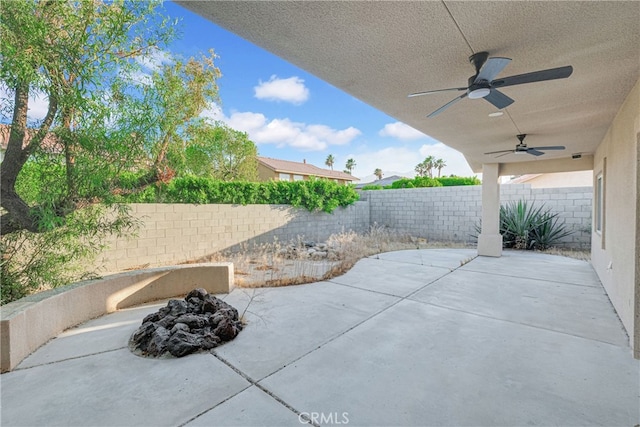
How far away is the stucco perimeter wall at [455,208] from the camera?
7738 millimetres

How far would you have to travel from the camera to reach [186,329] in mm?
2734

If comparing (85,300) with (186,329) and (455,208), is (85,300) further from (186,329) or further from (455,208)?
(455,208)

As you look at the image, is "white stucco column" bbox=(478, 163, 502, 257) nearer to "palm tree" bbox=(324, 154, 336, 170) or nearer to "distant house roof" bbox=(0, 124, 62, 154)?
"distant house roof" bbox=(0, 124, 62, 154)

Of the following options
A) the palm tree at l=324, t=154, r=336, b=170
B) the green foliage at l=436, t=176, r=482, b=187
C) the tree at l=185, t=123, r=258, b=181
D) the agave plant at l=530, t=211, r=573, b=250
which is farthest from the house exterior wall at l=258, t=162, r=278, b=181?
the agave plant at l=530, t=211, r=573, b=250

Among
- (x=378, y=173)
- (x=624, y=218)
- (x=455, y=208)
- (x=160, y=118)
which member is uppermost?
(x=378, y=173)

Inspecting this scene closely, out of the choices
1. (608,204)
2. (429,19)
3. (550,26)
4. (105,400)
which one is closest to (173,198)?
(105,400)

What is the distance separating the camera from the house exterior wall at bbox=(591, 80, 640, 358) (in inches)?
101

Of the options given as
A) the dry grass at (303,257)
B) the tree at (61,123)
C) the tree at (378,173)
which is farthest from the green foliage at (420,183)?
the tree at (378,173)

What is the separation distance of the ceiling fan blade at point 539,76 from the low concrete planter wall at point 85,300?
13.2 feet

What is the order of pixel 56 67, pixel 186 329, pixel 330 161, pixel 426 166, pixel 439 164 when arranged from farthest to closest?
pixel 330 161, pixel 426 166, pixel 439 164, pixel 186 329, pixel 56 67

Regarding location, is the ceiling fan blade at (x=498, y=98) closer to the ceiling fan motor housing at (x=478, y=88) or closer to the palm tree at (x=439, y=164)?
the ceiling fan motor housing at (x=478, y=88)

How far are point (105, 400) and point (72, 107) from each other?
8.11 feet

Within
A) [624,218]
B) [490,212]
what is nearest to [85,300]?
[624,218]

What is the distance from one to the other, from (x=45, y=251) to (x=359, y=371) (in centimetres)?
355
